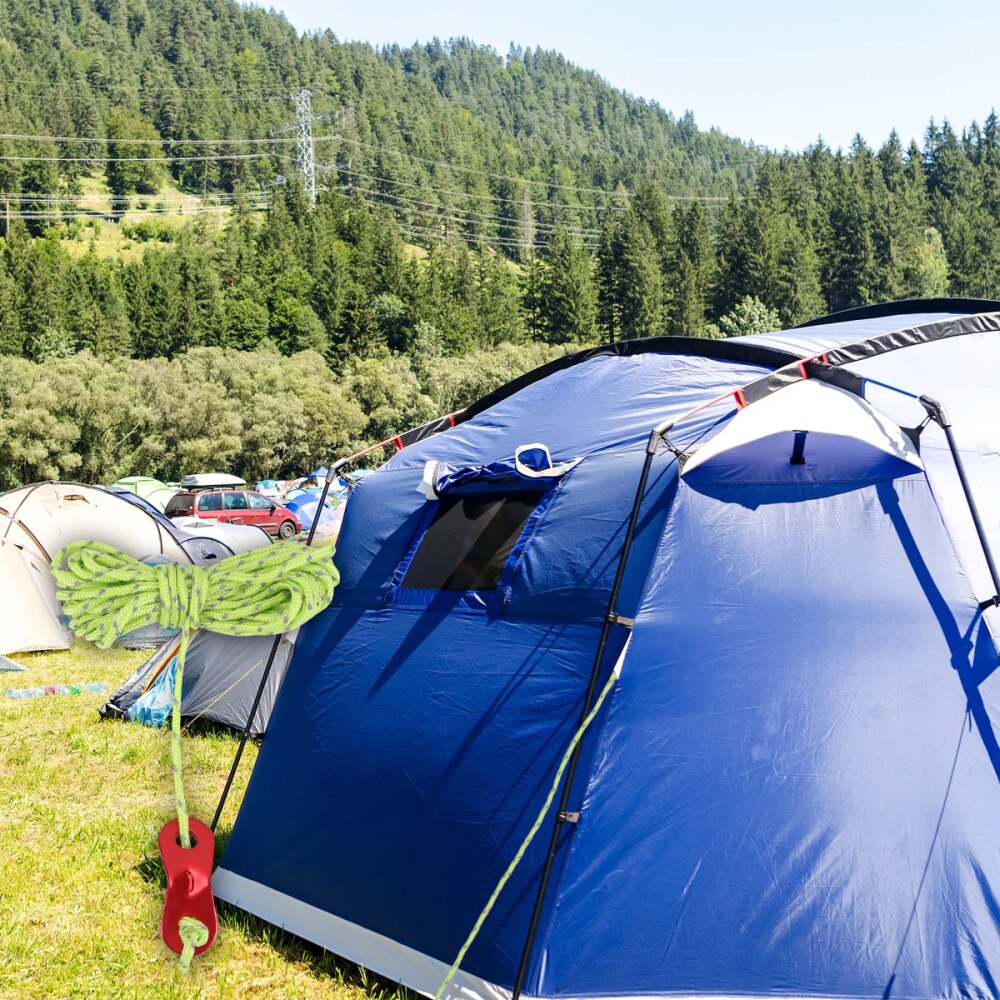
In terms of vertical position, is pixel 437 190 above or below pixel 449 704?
above

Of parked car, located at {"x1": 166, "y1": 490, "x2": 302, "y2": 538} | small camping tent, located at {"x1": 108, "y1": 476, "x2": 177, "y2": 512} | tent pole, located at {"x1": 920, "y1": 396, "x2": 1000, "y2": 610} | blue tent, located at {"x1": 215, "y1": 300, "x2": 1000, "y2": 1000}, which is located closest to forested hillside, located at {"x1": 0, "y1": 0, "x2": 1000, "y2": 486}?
small camping tent, located at {"x1": 108, "y1": 476, "x2": 177, "y2": 512}

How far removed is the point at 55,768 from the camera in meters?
6.34

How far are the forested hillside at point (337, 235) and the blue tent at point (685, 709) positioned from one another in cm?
3713

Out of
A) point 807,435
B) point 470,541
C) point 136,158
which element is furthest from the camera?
point 136,158

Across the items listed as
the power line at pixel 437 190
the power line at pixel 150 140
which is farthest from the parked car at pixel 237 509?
the power line at pixel 437 190

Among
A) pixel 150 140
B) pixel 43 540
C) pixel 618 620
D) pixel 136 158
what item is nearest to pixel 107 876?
pixel 618 620

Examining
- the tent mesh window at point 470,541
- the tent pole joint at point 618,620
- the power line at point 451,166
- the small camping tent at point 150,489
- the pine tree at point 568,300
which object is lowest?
the small camping tent at point 150,489

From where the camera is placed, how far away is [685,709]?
3.32m

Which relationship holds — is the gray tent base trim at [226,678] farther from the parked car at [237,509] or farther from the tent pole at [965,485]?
the parked car at [237,509]

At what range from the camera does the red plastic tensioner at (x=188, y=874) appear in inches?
125

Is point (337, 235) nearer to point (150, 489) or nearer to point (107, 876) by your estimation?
point (150, 489)

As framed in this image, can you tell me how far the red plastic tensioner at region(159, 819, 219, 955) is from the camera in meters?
3.18

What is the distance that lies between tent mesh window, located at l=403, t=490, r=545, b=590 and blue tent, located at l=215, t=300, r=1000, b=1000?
0.01m

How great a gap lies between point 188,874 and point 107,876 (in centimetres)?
178
